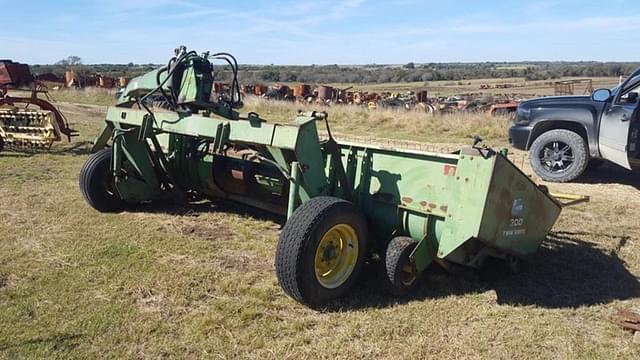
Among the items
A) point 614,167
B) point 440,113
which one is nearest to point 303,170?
point 614,167

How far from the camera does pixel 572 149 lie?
8.43 meters

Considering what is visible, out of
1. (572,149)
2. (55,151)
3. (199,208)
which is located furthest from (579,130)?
(55,151)

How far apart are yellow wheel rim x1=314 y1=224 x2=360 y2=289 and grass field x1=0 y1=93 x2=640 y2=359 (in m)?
0.18

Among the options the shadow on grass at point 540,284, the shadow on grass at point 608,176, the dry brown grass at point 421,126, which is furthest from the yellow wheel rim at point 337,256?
the dry brown grass at point 421,126

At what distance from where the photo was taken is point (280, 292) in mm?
4043

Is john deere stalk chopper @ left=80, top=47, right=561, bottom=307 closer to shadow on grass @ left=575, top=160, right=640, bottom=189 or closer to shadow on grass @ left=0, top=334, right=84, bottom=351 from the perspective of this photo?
shadow on grass @ left=0, top=334, right=84, bottom=351

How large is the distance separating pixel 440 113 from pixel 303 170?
15.1 metres

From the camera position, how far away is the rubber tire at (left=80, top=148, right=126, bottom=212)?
19.1ft

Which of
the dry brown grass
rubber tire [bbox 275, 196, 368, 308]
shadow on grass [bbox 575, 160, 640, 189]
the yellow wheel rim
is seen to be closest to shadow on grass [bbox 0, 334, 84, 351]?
rubber tire [bbox 275, 196, 368, 308]

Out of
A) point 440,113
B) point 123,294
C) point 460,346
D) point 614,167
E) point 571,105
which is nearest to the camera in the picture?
point 460,346

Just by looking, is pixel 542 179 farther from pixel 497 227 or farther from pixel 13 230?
pixel 13 230

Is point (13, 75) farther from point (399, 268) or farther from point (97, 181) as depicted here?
point (399, 268)

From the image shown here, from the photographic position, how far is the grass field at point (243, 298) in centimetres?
332

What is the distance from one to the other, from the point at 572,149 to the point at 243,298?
636cm
